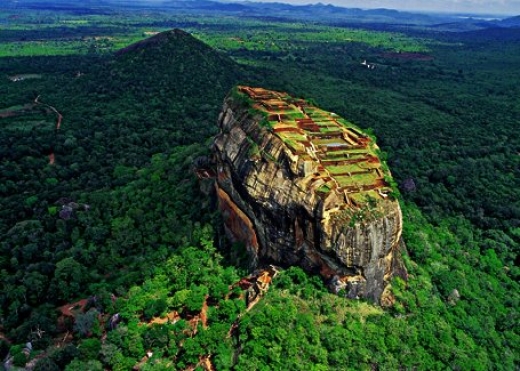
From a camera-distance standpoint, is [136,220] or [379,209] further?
[136,220]

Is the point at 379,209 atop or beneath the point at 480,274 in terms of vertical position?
atop

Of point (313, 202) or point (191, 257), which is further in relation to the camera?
point (191, 257)

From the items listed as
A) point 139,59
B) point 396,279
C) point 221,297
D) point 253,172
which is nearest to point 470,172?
point 396,279

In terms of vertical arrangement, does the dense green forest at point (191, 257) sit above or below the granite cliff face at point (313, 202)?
below

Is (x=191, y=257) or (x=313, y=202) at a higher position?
(x=313, y=202)

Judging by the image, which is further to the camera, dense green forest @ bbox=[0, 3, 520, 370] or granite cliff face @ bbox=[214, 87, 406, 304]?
granite cliff face @ bbox=[214, 87, 406, 304]

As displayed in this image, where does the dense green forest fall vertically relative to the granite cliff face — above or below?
below

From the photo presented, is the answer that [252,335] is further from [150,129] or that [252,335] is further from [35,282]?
[150,129]

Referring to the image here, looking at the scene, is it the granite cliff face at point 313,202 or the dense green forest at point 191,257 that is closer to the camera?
the dense green forest at point 191,257
